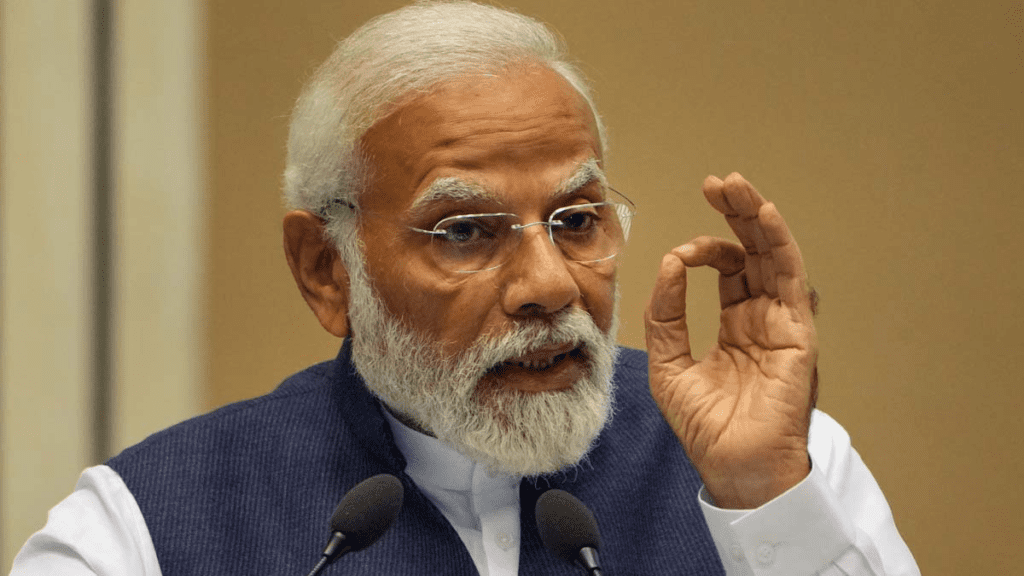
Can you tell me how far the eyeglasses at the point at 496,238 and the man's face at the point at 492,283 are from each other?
2 centimetres

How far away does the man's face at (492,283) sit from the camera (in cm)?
194

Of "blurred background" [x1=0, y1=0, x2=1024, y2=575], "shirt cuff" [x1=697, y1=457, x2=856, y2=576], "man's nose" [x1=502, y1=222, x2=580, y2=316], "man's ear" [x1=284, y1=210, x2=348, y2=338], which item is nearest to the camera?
"shirt cuff" [x1=697, y1=457, x2=856, y2=576]

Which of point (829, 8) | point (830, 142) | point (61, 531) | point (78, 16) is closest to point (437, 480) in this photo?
point (61, 531)

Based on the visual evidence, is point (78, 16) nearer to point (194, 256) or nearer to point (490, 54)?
point (194, 256)

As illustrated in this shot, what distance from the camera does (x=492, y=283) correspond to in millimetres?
1963

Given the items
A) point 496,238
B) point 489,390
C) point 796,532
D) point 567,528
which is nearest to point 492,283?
point 496,238

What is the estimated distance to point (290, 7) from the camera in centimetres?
355

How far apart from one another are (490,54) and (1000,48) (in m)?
1.74

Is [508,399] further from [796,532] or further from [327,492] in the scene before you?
[796,532]

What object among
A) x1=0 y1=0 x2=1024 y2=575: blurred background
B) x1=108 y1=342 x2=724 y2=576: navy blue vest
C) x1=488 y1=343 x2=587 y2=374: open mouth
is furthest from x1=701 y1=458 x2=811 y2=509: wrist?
x1=0 y1=0 x2=1024 y2=575: blurred background

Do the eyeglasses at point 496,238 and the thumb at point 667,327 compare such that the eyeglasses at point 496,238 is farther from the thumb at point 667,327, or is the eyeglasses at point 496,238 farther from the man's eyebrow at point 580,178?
the thumb at point 667,327

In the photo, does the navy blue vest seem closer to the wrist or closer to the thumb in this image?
the wrist

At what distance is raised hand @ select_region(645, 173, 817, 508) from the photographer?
1819mm

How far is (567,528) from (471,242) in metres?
0.65
